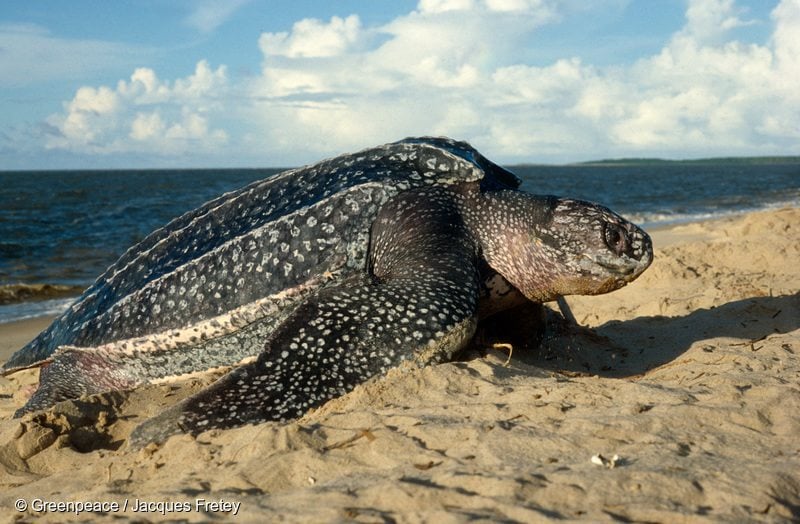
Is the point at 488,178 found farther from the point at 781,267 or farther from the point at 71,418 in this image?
the point at 781,267

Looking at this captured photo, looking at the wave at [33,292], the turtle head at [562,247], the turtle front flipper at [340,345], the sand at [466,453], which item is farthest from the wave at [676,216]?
the turtle front flipper at [340,345]

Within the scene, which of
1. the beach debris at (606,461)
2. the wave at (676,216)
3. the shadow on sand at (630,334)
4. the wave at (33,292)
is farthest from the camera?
the wave at (676,216)

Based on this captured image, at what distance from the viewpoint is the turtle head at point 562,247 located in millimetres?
3510

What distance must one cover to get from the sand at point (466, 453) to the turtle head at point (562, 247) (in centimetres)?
61

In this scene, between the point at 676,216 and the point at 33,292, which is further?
the point at 676,216

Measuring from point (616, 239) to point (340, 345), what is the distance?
5.33 ft

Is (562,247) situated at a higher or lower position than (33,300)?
higher

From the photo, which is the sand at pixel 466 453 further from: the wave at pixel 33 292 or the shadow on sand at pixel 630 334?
the wave at pixel 33 292

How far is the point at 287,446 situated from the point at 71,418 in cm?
154

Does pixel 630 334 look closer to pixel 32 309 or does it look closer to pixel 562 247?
pixel 562 247

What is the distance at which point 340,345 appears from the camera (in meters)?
2.87

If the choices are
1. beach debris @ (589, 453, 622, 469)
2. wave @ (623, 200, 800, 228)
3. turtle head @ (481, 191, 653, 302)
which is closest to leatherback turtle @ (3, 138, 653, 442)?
turtle head @ (481, 191, 653, 302)

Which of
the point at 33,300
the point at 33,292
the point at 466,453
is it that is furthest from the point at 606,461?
the point at 33,292

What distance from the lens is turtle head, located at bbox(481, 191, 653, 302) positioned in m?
3.51
